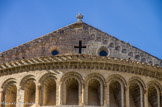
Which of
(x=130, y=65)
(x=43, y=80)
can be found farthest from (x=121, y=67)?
(x=43, y=80)

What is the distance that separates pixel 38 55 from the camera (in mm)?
35688

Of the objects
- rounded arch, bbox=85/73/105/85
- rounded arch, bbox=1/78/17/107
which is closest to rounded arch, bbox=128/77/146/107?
rounded arch, bbox=85/73/105/85

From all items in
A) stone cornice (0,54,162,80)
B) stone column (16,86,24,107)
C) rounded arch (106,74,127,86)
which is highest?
stone cornice (0,54,162,80)

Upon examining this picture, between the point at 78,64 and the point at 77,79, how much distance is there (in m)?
0.96

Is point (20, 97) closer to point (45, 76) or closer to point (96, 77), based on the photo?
point (45, 76)

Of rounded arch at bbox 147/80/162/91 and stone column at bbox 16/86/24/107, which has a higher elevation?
rounded arch at bbox 147/80/162/91

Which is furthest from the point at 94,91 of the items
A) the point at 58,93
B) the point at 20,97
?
the point at 20,97

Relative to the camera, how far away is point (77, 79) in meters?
33.1

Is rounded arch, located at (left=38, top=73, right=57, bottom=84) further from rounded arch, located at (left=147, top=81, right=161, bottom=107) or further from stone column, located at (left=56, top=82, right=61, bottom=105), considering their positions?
rounded arch, located at (left=147, top=81, right=161, bottom=107)

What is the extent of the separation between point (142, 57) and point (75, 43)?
184 inches

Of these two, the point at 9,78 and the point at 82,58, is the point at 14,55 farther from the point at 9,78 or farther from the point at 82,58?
the point at 82,58

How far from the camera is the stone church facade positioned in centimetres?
3312

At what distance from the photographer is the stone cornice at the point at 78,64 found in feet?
109

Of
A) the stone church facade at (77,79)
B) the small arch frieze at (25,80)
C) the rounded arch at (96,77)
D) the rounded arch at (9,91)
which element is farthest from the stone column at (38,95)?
the rounded arch at (96,77)
